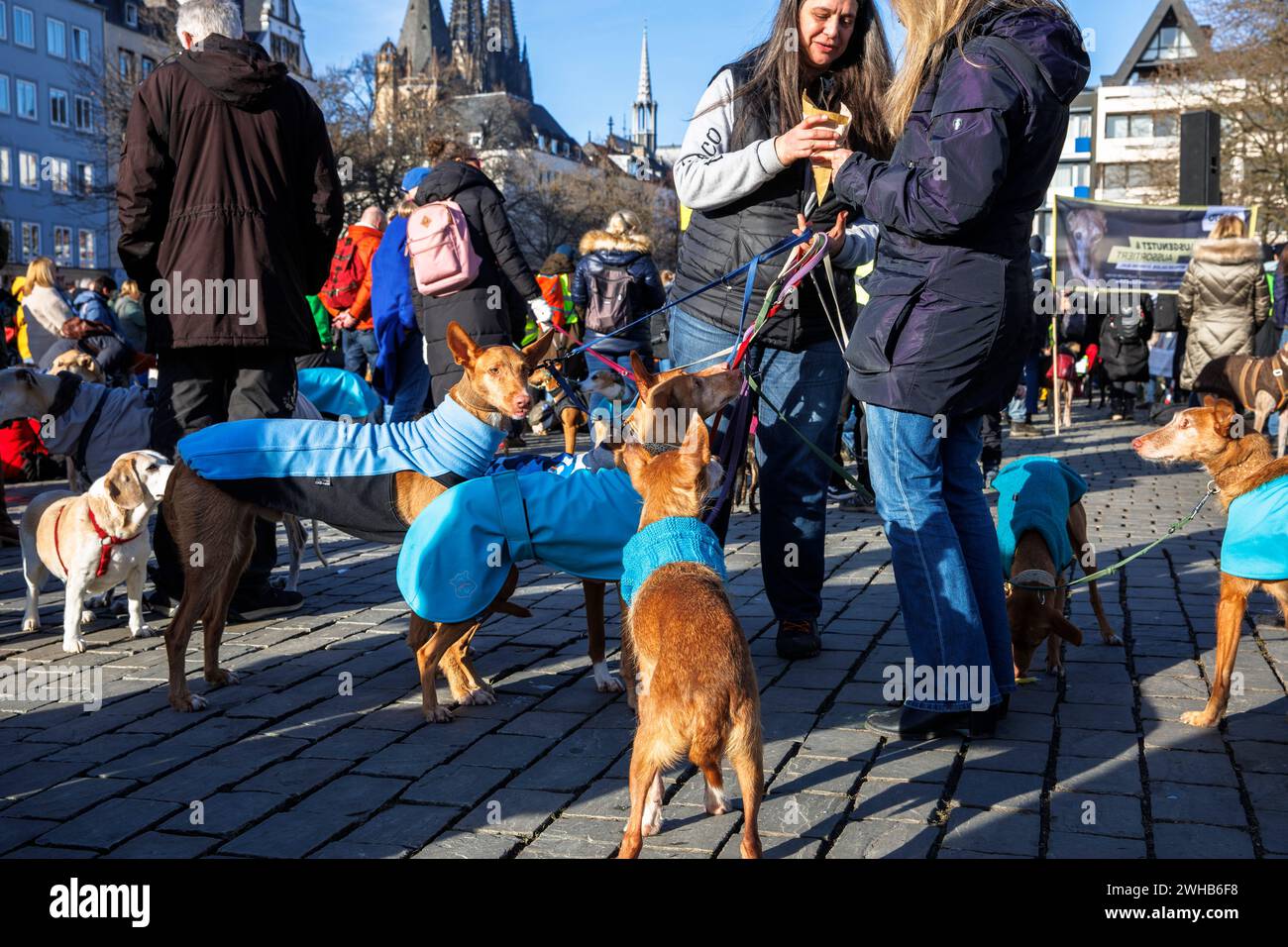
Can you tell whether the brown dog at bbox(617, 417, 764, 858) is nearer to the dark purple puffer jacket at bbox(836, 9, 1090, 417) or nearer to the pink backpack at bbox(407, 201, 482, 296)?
the dark purple puffer jacket at bbox(836, 9, 1090, 417)

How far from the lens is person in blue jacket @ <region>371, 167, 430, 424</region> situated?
8352mm

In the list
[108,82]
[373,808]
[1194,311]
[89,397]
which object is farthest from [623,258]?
[108,82]

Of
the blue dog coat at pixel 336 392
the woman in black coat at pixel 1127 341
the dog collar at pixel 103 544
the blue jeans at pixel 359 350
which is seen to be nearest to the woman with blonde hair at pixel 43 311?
the blue jeans at pixel 359 350

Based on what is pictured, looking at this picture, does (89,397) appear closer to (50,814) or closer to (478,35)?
(50,814)

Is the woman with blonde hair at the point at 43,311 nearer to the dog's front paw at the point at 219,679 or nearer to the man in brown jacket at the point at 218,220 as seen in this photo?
the man in brown jacket at the point at 218,220

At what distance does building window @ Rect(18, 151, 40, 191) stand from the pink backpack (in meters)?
56.0

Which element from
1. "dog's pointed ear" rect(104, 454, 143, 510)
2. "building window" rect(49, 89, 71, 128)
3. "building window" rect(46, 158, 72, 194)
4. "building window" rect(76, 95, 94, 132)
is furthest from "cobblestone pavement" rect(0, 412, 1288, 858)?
"building window" rect(76, 95, 94, 132)

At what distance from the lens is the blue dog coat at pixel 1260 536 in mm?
4363

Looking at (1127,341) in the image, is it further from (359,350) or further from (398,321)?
(398,321)

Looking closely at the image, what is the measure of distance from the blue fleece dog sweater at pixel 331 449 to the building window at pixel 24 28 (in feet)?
199

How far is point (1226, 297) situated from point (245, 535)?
11936 millimetres

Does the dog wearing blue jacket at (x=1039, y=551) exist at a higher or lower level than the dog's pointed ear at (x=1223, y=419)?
lower

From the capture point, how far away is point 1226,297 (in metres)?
13.5

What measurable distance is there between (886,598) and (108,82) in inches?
1674
